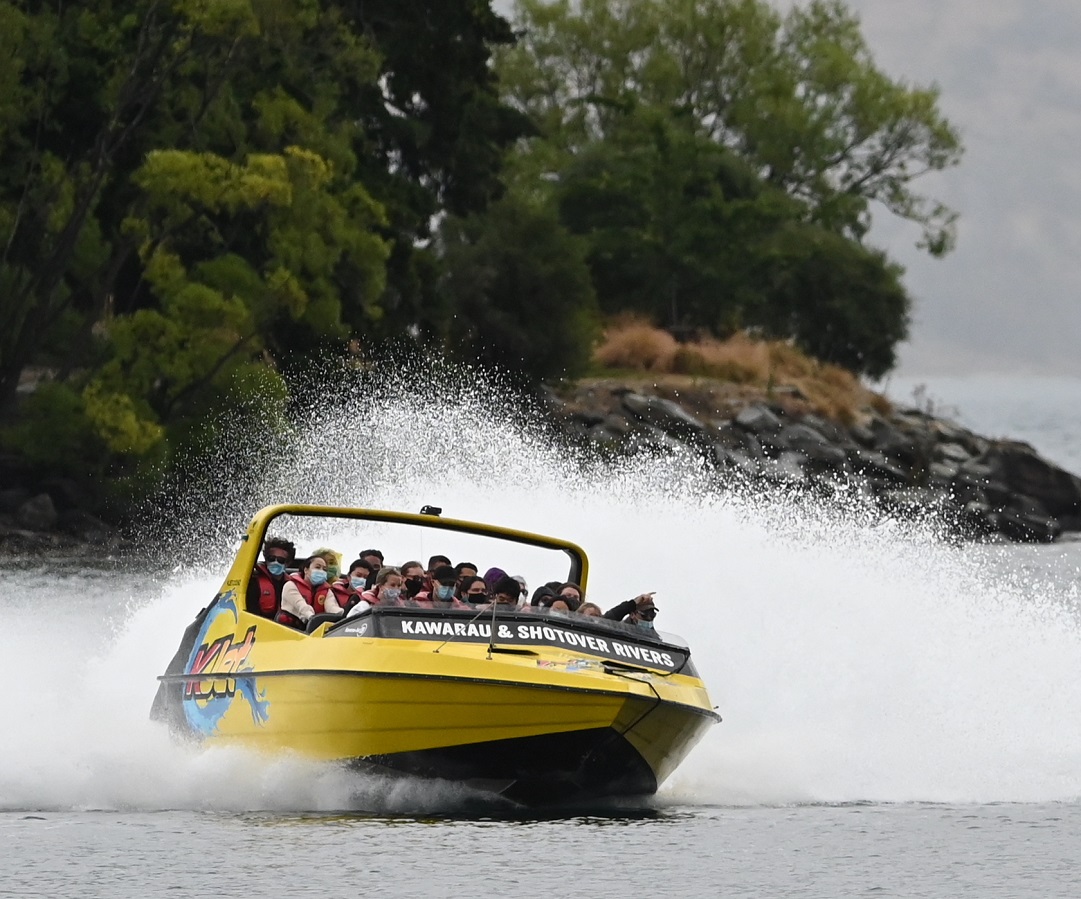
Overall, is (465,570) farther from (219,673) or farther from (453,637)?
(453,637)

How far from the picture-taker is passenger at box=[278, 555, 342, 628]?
17.6 meters

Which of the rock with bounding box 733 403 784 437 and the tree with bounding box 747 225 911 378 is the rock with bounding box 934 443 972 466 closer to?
the rock with bounding box 733 403 784 437

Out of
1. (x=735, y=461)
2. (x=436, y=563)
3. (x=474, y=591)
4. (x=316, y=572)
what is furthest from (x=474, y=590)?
(x=735, y=461)

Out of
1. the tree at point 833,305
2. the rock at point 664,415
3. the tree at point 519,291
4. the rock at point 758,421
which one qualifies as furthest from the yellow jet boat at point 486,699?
the tree at point 833,305

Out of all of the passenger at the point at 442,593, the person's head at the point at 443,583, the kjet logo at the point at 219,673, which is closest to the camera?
the passenger at the point at 442,593

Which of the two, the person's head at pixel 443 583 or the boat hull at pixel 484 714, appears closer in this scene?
the boat hull at pixel 484 714

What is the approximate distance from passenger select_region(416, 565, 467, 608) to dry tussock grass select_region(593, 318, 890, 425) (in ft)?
183

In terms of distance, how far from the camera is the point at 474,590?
17203 mm

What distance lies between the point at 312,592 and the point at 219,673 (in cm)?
96

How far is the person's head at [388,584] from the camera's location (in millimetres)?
16812

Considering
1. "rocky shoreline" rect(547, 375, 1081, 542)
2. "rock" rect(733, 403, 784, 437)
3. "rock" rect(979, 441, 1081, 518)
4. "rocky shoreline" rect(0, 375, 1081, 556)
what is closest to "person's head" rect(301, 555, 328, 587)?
"rocky shoreline" rect(0, 375, 1081, 556)

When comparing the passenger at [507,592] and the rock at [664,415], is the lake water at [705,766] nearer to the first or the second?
the passenger at [507,592]

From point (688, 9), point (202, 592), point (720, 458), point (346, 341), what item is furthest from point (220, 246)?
point (688, 9)

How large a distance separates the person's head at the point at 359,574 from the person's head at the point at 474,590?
41.1 inches
